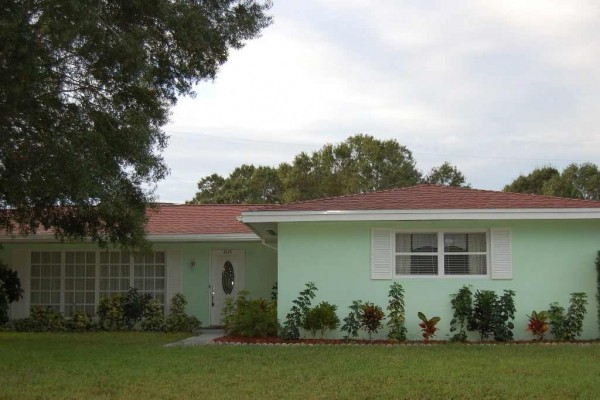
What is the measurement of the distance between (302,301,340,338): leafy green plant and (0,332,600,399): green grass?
156cm

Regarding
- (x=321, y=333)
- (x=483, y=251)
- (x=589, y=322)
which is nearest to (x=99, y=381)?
(x=321, y=333)

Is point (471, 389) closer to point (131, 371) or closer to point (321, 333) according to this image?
point (131, 371)

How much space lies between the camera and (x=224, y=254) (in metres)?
21.9

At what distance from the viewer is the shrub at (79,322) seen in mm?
20828

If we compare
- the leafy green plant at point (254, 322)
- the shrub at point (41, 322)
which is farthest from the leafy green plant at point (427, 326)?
the shrub at point (41, 322)

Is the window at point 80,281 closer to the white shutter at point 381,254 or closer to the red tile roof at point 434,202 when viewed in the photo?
the red tile roof at point 434,202

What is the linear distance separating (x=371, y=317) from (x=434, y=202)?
2.74m

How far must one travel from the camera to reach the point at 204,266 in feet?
71.4

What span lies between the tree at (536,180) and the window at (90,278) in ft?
112

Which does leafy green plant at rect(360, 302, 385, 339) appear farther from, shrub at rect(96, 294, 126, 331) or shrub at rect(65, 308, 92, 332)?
shrub at rect(65, 308, 92, 332)

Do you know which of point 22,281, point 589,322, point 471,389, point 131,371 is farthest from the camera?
point 22,281

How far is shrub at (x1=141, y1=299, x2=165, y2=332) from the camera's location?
20578mm

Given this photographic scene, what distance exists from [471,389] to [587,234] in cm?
778

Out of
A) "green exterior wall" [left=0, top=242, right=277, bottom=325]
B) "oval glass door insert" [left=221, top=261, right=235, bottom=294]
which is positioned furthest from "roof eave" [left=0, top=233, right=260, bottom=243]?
"oval glass door insert" [left=221, top=261, right=235, bottom=294]
